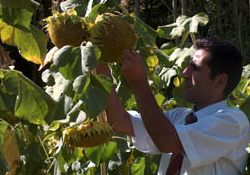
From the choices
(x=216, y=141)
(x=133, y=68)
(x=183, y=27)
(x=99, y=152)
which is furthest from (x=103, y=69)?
(x=183, y=27)

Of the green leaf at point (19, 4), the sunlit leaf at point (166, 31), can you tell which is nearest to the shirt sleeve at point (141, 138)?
the sunlit leaf at point (166, 31)

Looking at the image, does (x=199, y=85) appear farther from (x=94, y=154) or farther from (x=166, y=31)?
(x=166, y=31)

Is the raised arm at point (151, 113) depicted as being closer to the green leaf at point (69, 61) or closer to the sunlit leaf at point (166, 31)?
the green leaf at point (69, 61)

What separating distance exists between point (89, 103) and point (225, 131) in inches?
24.0

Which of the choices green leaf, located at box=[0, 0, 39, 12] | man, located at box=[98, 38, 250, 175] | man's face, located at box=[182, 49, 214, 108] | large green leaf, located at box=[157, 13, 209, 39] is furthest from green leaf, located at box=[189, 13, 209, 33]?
green leaf, located at box=[0, 0, 39, 12]

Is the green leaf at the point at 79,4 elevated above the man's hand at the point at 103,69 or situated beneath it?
elevated above

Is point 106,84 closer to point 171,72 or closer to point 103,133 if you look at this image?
point 103,133

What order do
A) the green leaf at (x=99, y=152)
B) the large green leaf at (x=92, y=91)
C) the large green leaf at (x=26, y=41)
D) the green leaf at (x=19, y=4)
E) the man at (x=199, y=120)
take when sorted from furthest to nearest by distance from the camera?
the green leaf at (x=99, y=152), the man at (x=199, y=120), the large green leaf at (x=26, y=41), the large green leaf at (x=92, y=91), the green leaf at (x=19, y=4)

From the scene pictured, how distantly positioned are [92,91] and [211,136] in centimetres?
55

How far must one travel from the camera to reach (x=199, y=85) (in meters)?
1.94

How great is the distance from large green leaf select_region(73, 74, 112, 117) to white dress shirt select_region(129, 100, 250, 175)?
439 mm

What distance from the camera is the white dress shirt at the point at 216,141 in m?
1.79

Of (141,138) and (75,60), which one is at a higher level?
(75,60)

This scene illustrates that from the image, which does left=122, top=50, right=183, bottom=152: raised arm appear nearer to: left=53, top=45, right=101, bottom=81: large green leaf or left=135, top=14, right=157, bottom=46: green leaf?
left=135, top=14, right=157, bottom=46: green leaf
